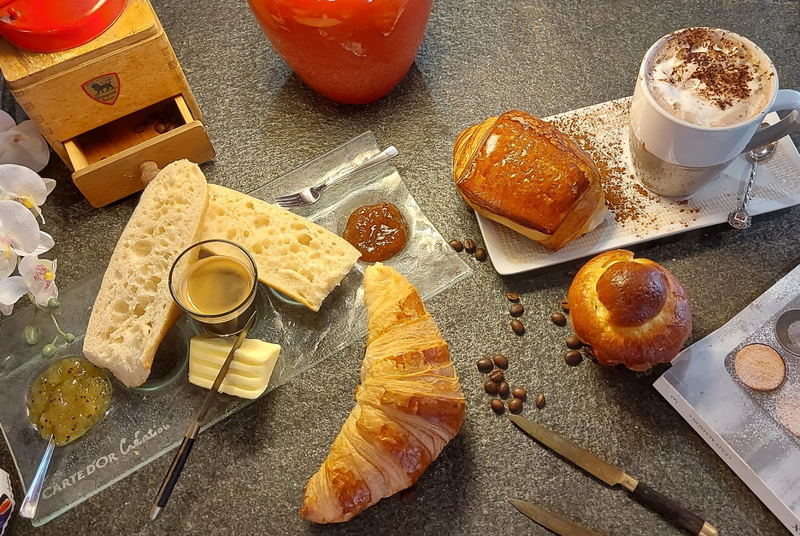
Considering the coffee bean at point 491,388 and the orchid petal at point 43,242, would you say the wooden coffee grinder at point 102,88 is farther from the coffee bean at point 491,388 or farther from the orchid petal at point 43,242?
the coffee bean at point 491,388

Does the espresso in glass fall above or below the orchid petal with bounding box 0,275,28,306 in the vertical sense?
above

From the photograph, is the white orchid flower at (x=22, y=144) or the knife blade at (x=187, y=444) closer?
the knife blade at (x=187, y=444)

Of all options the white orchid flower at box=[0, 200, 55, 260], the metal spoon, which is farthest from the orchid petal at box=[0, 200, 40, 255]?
the metal spoon

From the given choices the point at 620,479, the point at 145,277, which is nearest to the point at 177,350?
the point at 145,277

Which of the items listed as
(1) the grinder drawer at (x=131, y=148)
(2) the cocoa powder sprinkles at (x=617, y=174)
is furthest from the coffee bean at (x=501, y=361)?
(1) the grinder drawer at (x=131, y=148)

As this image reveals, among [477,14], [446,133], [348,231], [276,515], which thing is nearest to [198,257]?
[348,231]

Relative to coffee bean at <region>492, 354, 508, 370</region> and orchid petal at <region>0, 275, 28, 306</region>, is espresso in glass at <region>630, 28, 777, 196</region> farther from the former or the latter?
orchid petal at <region>0, 275, 28, 306</region>
